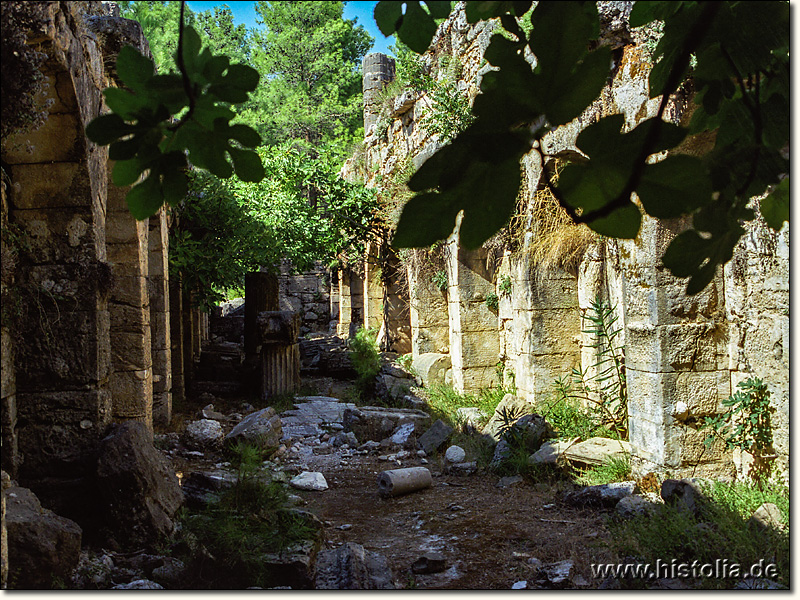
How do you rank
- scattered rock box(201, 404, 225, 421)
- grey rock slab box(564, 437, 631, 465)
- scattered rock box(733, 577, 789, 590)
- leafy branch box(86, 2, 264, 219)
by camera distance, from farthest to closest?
scattered rock box(201, 404, 225, 421), grey rock slab box(564, 437, 631, 465), scattered rock box(733, 577, 789, 590), leafy branch box(86, 2, 264, 219)

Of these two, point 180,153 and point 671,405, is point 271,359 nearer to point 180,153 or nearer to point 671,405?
point 671,405

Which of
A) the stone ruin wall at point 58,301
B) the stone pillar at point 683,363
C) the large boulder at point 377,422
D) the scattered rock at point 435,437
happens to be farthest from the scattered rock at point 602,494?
the stone ruin wall at point 58,301

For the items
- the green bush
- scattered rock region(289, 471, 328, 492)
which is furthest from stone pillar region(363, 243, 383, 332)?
the green bush

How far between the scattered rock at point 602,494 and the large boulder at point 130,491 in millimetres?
2934

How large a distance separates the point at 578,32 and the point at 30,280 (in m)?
4.13

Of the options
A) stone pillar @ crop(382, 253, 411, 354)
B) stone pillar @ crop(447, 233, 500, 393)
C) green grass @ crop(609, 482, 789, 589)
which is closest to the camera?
green grass @ crop(609, 482, 789, 589)

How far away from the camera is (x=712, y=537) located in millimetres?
3703

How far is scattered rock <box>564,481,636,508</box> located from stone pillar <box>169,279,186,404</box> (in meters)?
6.02

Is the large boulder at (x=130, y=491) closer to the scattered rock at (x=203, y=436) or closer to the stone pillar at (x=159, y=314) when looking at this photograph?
the scattered rock at (x=203, y=436)

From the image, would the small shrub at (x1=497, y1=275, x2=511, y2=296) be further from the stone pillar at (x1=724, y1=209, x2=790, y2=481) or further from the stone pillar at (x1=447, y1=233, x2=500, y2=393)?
the stone pillar at (x1=724, y1=209, x2=790, y2=481)

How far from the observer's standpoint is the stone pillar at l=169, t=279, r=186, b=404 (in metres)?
9.60

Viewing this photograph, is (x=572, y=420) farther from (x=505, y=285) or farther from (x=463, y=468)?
(x=505, y=285)

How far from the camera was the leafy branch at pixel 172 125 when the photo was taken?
109 cm

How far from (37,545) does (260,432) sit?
3568mm
